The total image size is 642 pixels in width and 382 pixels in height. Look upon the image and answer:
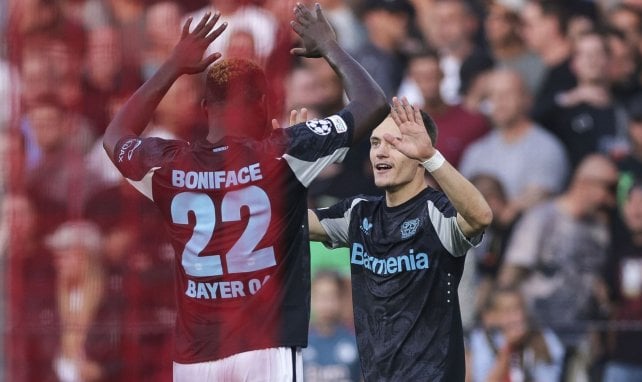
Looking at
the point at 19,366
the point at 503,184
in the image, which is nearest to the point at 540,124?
the point at 503,184

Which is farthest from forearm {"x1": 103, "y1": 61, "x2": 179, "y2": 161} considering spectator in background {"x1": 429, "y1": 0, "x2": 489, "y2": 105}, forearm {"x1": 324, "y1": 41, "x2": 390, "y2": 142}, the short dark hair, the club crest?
spectator in background {"x1": 429, "y1": 0, "x2": 489, "y2": 105}

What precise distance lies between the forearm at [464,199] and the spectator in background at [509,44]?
3.61m

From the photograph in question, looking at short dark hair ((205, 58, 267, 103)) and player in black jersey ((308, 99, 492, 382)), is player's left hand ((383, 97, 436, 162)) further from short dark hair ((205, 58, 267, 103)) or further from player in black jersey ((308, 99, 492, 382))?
short dark hair ((205, 58, 267, 103))

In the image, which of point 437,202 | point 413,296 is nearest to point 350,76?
point 437,202

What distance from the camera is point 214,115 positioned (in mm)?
4820

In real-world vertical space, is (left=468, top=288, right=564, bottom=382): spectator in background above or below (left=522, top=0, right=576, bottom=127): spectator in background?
below

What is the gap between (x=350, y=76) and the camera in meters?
4.82

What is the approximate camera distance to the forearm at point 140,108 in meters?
4.96

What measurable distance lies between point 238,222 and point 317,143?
0.43m

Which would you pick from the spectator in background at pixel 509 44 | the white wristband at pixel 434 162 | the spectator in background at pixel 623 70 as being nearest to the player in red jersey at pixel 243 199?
the white wristband at pixel 434 162

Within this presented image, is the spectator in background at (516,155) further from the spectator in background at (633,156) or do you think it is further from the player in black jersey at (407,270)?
the player in black jersey at (407,270)

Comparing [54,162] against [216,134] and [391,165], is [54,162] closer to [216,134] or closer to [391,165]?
[216,134]

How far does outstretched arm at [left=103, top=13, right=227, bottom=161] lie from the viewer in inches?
192

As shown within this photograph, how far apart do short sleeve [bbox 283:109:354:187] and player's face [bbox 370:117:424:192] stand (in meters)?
0.44
